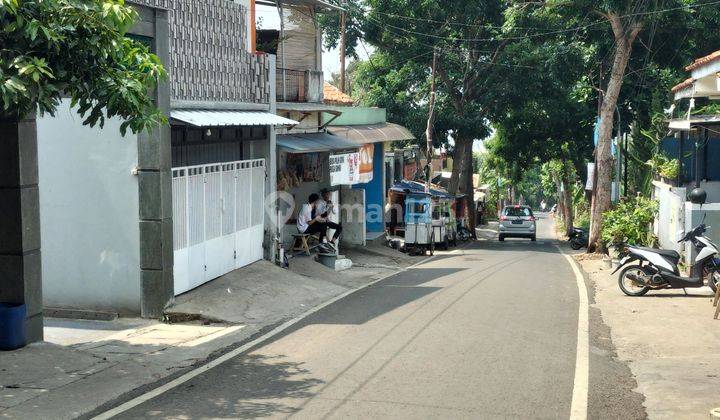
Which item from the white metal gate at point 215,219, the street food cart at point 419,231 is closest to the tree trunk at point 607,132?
the street food cart at point 419,231

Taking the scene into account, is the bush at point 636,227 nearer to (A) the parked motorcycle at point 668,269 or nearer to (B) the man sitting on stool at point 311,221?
(A) the parked motorcycle at point 668,269

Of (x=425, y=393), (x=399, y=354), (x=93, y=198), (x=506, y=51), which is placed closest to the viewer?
(x=425, y=393)

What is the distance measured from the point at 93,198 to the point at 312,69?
10562 mm

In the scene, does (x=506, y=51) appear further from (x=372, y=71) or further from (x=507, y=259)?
(x=507, y=259)

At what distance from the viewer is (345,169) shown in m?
23.9

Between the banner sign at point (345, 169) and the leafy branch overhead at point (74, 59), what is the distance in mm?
13129

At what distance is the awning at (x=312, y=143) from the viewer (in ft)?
65.2

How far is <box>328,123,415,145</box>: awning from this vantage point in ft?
84.2

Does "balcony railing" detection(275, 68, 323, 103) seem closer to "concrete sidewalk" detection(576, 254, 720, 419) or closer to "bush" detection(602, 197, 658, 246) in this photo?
"concrete sidewalk" detection(576, 254, 720, 419)

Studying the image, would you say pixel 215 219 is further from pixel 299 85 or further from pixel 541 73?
pixel 541 73

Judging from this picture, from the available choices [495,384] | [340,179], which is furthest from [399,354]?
[340,179]

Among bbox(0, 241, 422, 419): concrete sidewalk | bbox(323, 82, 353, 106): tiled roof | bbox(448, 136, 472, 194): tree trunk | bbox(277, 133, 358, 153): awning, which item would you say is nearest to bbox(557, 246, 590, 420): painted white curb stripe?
bbox(0, 241, 422, 419): concrete sidewalk

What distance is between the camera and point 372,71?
41.5 m

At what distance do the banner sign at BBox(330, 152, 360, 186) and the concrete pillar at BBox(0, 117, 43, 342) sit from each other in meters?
12.4
